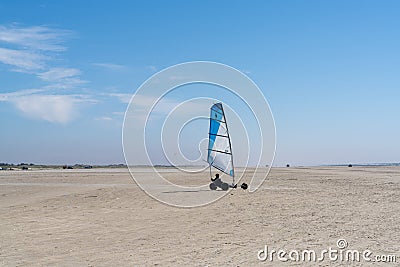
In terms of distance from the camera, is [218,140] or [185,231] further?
[218,140]

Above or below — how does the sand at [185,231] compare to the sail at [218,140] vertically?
below

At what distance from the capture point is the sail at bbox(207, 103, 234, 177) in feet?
79.0

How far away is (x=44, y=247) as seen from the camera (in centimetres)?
1054

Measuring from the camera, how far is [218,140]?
2439 centimetres

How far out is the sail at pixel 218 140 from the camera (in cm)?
2409

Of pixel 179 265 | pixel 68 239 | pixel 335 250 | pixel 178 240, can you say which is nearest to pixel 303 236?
pixel 335 250

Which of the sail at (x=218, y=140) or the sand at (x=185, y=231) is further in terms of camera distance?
the sail at (x=218, y=140)

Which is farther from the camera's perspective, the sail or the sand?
the sail

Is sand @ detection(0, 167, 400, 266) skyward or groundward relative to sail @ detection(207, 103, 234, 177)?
groundward

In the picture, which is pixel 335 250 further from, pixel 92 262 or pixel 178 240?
pixel 92 262

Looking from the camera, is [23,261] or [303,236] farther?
[303,236]

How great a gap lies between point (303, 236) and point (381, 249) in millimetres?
2109

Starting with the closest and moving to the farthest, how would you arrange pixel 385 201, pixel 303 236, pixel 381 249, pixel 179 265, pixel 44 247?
pixel 179 265, pixel 381 249, pixel 44 247, pixel 303 236, pixel 385 201

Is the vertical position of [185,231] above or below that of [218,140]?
below
